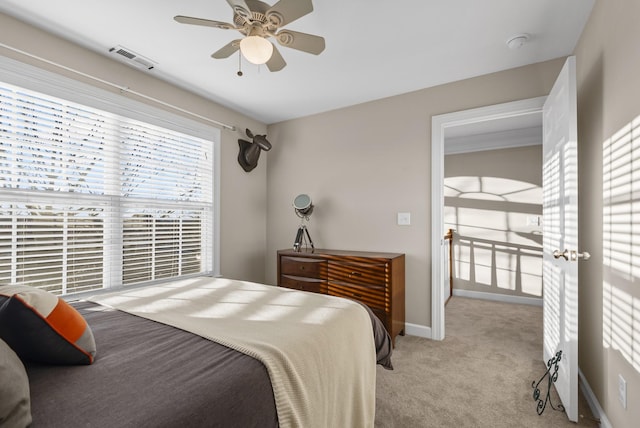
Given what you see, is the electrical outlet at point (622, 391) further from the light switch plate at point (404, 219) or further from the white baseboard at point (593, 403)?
the light switch plate at point (404, 219)

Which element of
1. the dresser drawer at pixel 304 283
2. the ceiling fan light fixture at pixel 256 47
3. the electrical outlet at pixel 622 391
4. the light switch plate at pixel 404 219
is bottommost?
the electrical outlet at pixel 622 391

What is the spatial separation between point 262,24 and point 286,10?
0.56 feet

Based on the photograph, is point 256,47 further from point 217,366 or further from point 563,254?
point 563,254

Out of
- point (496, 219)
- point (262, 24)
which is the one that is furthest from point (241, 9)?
point (496, 219)

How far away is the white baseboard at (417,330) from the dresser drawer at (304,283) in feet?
2.94

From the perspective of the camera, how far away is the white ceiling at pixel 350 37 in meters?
1.93

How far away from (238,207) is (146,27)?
6.58 feet

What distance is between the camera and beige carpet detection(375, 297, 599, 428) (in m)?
1.77

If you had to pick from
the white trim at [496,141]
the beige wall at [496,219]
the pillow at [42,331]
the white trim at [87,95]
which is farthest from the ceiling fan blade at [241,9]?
the beige wall at [496,219]

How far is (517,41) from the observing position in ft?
7.30

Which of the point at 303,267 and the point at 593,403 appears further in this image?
the point at 303,267

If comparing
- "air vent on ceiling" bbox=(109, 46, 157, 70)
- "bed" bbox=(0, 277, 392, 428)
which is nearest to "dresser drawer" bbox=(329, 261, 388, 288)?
"bed" bbox=(0, 277, 392, 428)

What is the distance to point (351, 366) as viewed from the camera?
1.34 metres

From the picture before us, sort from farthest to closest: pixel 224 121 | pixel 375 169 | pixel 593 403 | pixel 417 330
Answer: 1. pixel 224 121
2. pixel 375 169
3. pixel 417 330
4. pixel 593 403
